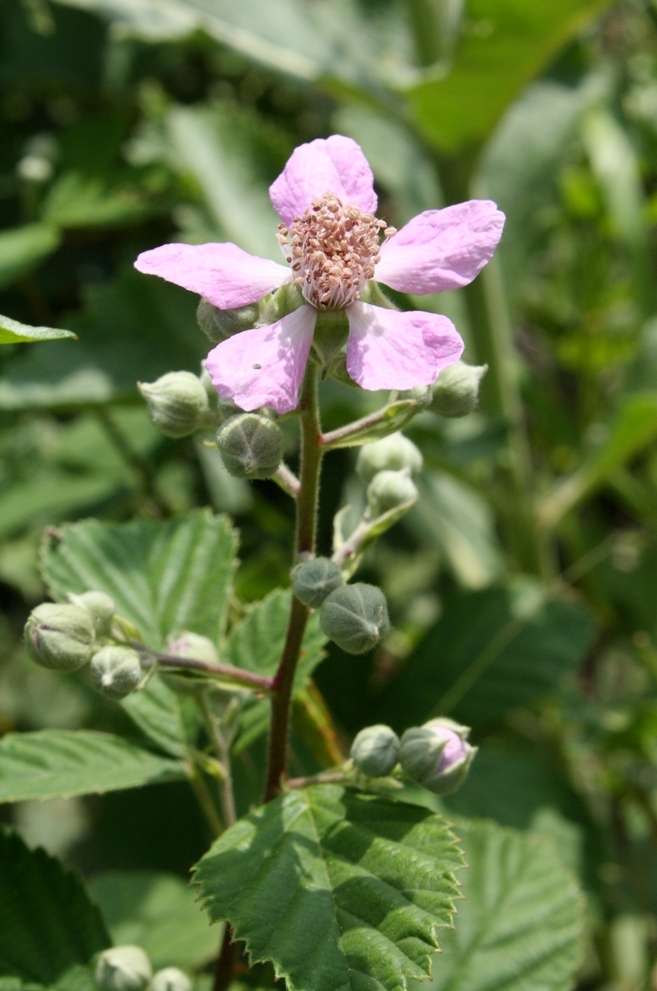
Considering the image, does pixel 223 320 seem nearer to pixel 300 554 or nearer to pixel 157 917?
pixel 300 554

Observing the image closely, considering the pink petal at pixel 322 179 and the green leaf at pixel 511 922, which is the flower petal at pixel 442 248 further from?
the green leaf at pixel 511 922

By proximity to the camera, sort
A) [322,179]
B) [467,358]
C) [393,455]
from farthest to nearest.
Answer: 1. [467,358]
2. [393,455]
3. [322,179]

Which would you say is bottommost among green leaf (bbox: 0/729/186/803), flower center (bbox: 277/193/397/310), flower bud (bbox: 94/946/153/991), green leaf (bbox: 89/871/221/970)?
green leaf (bbox: 89/871/221/970)

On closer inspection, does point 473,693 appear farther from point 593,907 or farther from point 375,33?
point 375,33

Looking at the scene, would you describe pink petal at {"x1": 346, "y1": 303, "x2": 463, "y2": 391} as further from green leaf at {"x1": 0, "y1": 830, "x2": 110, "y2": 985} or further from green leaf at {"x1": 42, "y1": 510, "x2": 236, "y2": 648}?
green leaf at {"x1": 0, "y1": 830, "x2": 110, "y2": 985}

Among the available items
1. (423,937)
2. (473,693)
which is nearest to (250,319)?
(423,937)

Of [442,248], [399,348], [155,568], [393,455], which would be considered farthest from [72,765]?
[442,248]

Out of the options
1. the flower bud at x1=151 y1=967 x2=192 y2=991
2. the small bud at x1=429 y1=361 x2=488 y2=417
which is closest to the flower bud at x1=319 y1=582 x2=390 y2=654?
the small bud at x1=429 y1=361 x2=488 y2=417
